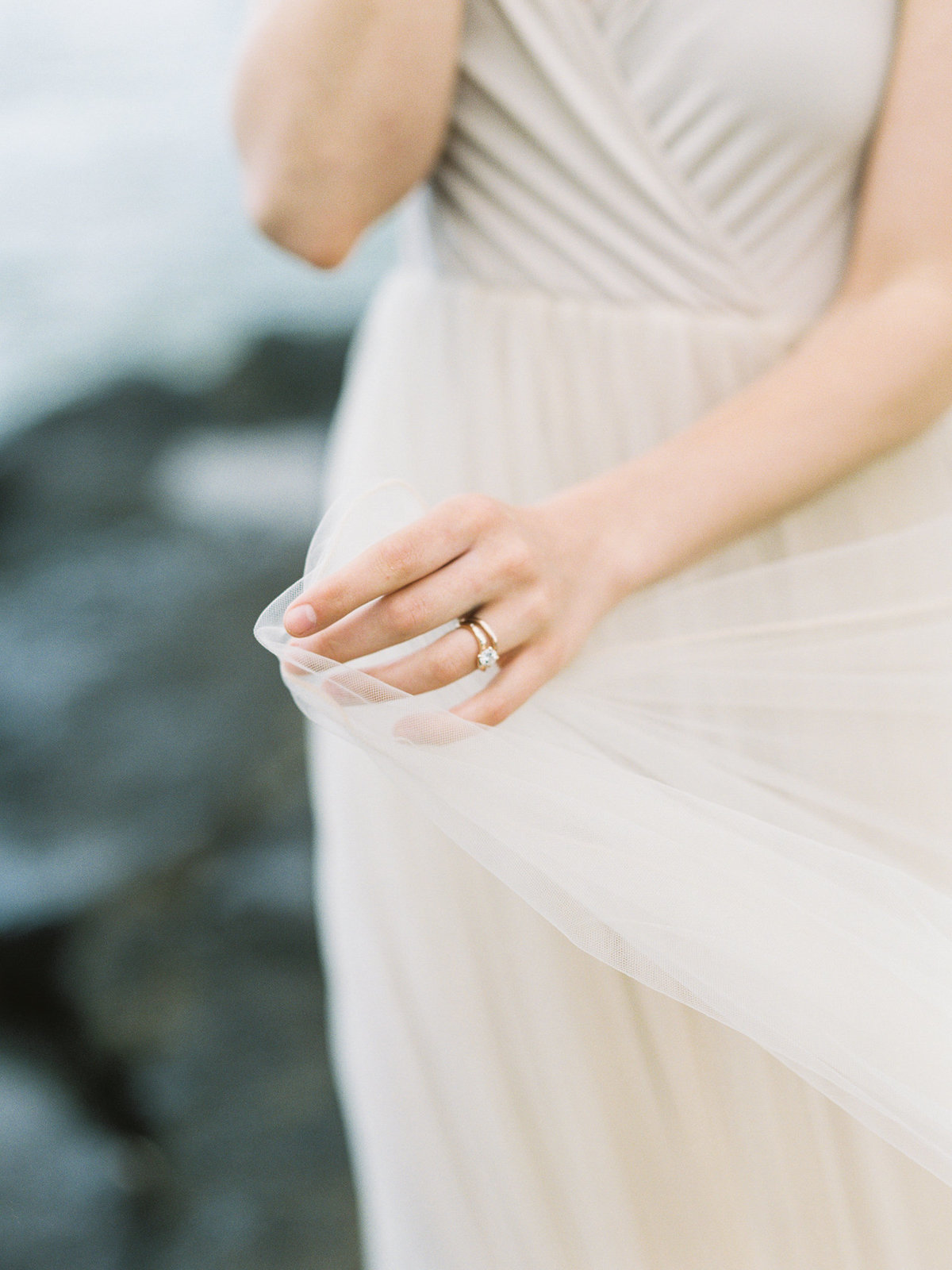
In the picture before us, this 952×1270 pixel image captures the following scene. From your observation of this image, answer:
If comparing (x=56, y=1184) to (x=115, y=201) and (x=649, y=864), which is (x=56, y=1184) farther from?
(x=115, y=201)

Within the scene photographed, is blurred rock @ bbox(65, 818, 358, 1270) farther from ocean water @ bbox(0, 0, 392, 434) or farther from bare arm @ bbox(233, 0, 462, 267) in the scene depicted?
bare arm @ bbox(233, 0, 462, 267)

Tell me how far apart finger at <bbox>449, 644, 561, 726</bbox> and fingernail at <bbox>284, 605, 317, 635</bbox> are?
0.09m

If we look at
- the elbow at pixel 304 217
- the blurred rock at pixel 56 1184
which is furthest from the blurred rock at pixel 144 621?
the elbow at pixel 304 217

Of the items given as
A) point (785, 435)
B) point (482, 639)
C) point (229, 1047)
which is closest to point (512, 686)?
point (482, 639)

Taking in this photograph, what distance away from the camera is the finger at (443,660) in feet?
1.56

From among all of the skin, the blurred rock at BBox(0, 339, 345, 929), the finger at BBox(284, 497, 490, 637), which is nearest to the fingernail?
the finger at BBox(284, 497, 490, 637)

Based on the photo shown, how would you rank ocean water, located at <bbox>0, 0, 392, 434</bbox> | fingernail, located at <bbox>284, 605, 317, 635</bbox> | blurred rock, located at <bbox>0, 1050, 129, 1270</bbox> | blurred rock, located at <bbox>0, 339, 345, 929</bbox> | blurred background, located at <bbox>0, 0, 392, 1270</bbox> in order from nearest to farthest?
fingernail, located at <bbox>284, 605, 317, 635</bbox>, blurred rock, located at <bbox>0, 1050, 129, 1270</bbox>, blurred background, located at <bbox>0, 0, 392, 1270</bbox>, blurred rock, located at <bbox>0, 339, 345, 929</bbox>, ocean water, located at <bbox>0, 0, 392, 434</bbox>

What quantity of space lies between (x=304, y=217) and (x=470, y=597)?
1.05 ft

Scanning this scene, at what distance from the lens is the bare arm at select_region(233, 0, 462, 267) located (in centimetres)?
59

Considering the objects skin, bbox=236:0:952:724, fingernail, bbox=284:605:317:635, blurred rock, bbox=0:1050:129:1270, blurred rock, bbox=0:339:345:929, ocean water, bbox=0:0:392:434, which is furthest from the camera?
ocean water, bbox=0:0:392:434

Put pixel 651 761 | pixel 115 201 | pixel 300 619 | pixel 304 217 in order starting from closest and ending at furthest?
pixel 300 619
pixel 651 761
pixel 304 217
pixel 115 201

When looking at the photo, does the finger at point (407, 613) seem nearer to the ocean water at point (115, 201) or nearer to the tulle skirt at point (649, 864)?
the tulle skirt at point (649, 864)

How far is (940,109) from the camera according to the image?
0.57 m

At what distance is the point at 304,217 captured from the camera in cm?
Result: 64
